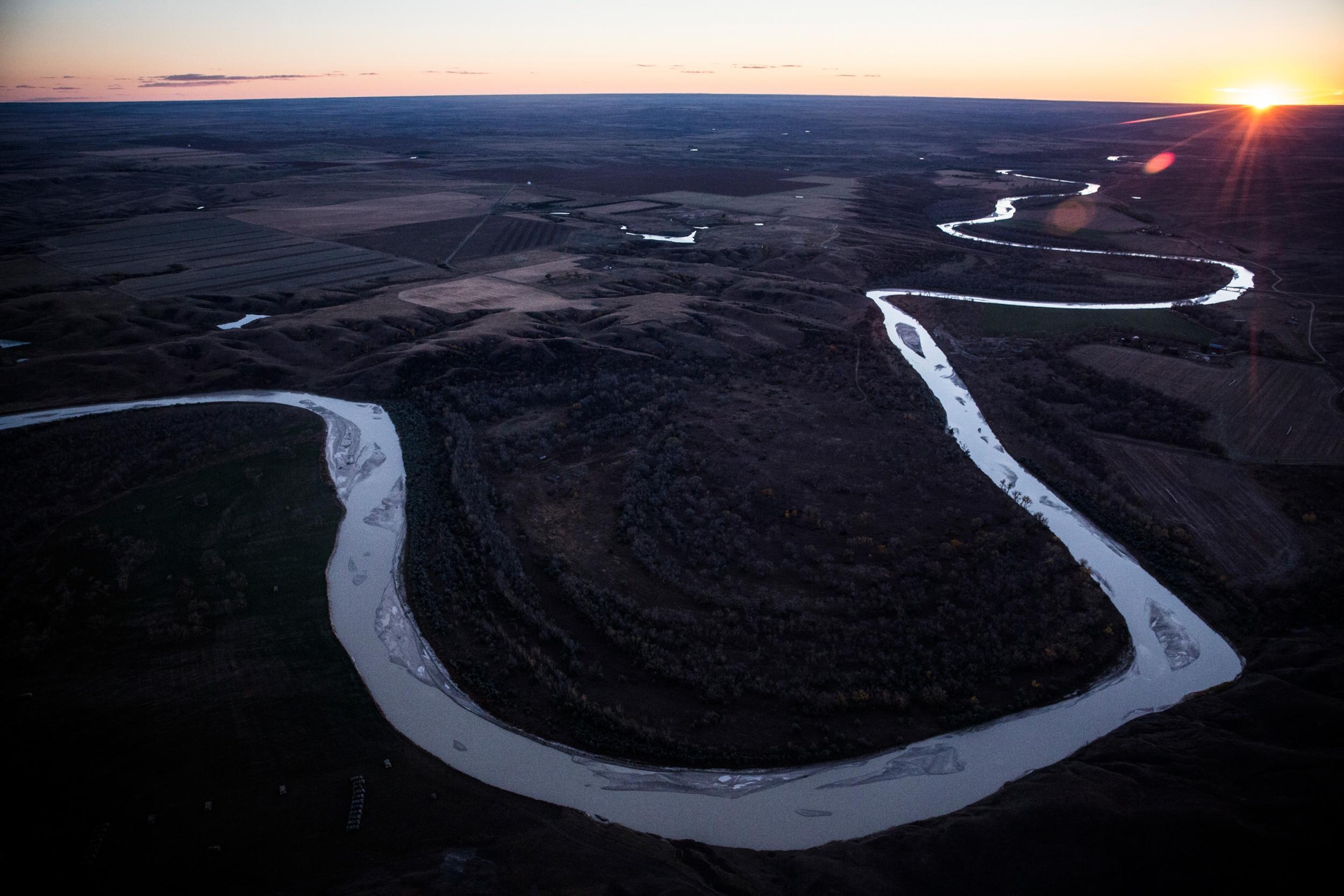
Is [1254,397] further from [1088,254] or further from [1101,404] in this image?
[1088,254]

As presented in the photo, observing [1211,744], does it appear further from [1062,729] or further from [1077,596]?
[1077,596]

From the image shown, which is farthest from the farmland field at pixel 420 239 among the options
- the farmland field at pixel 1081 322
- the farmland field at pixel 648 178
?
the farmland field at pixel 1081 322

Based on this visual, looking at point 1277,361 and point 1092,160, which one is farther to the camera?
point 1092,160

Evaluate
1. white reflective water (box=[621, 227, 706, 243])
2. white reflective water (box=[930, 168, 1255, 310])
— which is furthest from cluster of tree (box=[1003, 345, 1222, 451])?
white reflective water (box=[621, 227, 706, 243])

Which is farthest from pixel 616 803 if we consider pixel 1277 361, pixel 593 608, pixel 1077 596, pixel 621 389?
pixel 1277 361

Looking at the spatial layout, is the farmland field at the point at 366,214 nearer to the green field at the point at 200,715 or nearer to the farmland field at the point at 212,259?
the farmland field at the point at 212,259

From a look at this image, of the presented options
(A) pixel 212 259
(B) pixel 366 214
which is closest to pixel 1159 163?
(B) pixel 366 214

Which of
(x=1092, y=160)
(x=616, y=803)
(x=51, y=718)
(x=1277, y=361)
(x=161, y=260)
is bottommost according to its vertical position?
(x=616, y=803)
